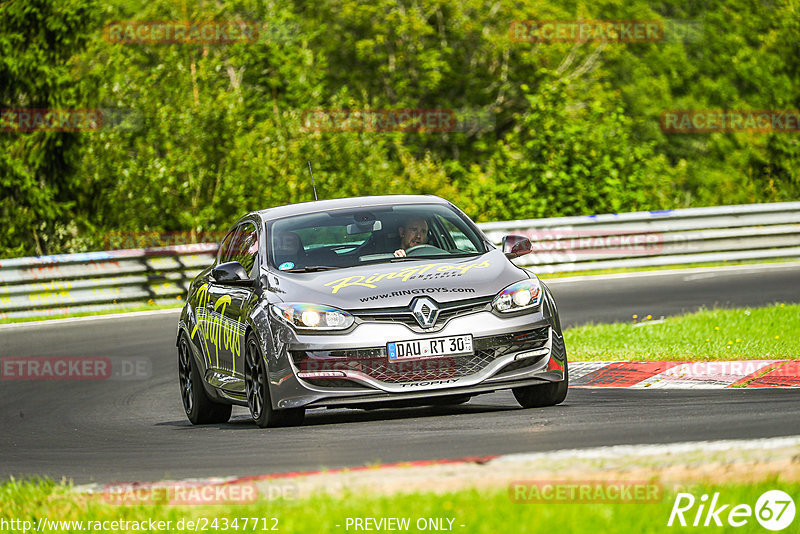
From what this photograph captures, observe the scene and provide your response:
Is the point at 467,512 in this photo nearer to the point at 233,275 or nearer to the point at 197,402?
the point at 233,275

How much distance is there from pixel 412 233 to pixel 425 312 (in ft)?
4.75

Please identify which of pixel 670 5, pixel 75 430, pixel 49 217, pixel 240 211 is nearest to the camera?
pixel 75 430

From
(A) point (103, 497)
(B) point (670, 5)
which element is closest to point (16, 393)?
(A) point (103, 497)

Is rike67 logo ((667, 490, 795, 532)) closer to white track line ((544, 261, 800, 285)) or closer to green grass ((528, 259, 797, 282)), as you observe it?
white track line ((544, 261, 800, 285))

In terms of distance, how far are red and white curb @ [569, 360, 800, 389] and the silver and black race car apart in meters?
1.71

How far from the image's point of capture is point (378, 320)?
8508 mm

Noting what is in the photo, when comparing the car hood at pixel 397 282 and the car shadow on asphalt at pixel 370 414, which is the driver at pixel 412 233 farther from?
the car shadow on asphalt at pixel 370 414

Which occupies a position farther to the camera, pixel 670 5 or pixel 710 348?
pixel 670 5

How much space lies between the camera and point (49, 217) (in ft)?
82.2

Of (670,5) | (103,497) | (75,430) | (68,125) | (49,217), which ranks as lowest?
(670,5)

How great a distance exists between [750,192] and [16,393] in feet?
62.4

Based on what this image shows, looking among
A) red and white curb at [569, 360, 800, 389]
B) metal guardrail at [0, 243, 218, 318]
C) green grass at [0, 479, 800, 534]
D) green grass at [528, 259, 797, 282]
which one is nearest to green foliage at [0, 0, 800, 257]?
green grass at [528, 259, 797, 282]

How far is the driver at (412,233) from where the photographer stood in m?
9.71

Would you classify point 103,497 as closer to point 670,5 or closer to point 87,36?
point 87,36
